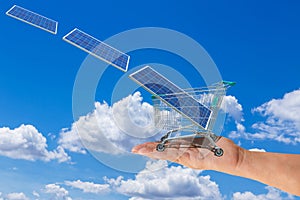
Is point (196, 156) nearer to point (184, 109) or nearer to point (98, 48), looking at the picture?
point (184, 109)

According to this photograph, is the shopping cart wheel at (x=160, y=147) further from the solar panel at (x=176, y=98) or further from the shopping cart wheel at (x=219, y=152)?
the shopping cart wheel at (x=219, y=152)

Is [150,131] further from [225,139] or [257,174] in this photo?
[257,174]

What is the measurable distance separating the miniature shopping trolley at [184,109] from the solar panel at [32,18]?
3064 millimetres

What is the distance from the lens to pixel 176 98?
18.4ft

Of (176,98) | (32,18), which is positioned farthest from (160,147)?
(32,18)

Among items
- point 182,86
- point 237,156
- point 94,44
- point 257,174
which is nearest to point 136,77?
point 182,86

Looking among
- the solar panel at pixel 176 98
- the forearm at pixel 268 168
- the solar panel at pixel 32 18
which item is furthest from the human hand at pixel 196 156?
the solar panel at pixel 32 18

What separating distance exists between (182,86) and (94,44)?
2089mm

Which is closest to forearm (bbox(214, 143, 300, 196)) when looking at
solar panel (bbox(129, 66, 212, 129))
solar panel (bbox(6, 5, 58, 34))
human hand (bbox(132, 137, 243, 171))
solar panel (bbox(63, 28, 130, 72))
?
human hand (bbox(132, 137, 243, 171))

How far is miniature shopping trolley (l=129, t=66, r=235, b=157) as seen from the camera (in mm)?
5531

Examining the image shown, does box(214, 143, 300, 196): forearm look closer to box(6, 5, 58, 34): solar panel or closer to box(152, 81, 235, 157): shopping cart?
box(152, 81, 235, 157): shopping cart

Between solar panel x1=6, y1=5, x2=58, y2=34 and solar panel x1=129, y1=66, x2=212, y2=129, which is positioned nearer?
solar panel x1=129, y1=66, x2=212, y2=129

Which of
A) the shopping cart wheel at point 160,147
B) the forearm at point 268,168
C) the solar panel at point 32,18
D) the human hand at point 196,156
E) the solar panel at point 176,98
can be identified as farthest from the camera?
the solar panel at point 32,18

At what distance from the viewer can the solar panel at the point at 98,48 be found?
6.14 metres
